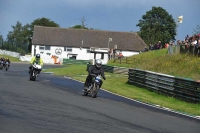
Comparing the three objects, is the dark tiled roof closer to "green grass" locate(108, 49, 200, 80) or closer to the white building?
→ the white building

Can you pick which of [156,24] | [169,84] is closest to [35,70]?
[169,84]

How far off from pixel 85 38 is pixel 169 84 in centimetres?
8255

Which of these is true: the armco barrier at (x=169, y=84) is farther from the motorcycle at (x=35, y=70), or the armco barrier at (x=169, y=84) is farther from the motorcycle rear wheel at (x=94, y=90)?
the motorcycle at (x=35, y=70)

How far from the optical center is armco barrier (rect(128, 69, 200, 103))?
75.2 feet

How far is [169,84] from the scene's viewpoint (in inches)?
1011

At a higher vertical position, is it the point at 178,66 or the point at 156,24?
the point at 156,24

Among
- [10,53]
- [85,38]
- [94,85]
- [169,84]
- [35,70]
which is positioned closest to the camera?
[94,85]

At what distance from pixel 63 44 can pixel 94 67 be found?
3350 inches

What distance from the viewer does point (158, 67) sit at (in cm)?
3912

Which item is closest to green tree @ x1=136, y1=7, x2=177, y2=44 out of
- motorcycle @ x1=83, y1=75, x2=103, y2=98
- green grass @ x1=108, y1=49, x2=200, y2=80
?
green grass @ x1=108, y1=49, x2=200, y2=80

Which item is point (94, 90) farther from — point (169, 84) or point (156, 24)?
Answer: point (156, 24)

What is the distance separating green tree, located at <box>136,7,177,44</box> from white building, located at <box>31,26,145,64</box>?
45.3 ft

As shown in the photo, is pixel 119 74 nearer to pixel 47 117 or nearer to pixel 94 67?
pixel 94 67

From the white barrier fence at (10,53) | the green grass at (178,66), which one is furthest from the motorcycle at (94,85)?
the white barrier fence at (10,53)
